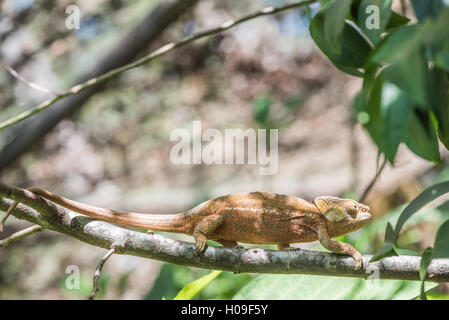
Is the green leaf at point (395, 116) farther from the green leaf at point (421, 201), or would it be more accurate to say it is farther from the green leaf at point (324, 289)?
the green leaf at point (324, 289)

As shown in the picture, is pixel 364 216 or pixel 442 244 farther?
pixel 364 216

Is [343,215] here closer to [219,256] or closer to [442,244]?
[219,256]

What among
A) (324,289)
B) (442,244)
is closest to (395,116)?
(442,244)

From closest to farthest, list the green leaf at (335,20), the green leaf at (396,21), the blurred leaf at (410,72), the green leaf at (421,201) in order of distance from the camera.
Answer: the blurred leaf at (410,72), the green leaf at (335,20), the green leaf at (421,201), the green leaf at (396,21)

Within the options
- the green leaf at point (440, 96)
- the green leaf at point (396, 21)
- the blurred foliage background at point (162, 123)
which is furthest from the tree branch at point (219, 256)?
the blurred foliage background at point (162, 123)

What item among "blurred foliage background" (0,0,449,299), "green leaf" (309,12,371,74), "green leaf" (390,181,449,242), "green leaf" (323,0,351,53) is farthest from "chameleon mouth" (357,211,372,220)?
"blurred foliage background" (0,0,449,299)

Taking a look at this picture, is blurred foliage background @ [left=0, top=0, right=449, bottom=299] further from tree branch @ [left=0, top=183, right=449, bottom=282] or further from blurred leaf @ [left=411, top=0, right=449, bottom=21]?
blurred leaf @ [left=411, top=0, right=449, bottom=21]

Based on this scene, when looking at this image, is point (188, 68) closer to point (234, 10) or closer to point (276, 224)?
point (234, 10)
